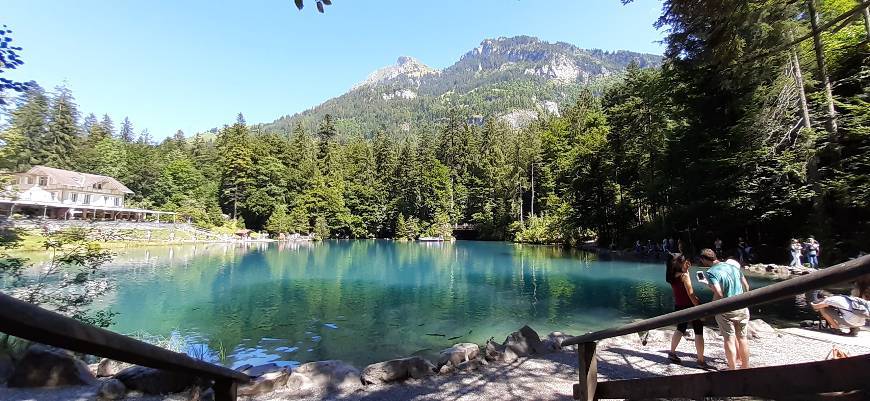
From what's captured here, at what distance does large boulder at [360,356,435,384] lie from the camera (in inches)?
214

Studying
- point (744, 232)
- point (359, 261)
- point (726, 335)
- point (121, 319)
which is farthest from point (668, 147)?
point (121, 319)

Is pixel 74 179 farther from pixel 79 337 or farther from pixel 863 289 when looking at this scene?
pixel 863 289

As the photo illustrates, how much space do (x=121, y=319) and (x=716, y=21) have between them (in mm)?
14344

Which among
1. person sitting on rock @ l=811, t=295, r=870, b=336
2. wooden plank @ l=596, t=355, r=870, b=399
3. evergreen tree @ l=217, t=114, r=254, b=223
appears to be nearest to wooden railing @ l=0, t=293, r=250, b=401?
wooden plank @ l=596, t=355, r=870, b=399

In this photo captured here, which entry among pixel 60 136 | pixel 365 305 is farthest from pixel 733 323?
pixel 60 136

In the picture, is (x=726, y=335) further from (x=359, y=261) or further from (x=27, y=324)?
(x=359, y=261)

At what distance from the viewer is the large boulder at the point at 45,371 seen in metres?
4.98

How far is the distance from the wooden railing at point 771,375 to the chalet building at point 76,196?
154 ft

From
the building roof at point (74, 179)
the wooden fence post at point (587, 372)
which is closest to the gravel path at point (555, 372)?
the wooden fence post at point (587, 372)

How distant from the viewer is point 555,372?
5.36 m

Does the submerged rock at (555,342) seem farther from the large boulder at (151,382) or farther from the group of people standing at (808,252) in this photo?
the group of people standing at (808,252)

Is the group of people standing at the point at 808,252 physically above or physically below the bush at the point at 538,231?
below

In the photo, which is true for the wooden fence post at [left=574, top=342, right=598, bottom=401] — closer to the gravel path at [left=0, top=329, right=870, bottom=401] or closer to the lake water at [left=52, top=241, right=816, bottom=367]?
the gravel path at [left=0, top=329, right=870, bottom=401]

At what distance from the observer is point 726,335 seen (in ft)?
15.7
